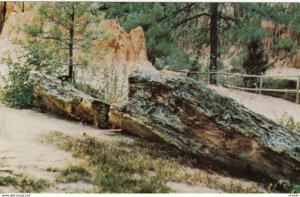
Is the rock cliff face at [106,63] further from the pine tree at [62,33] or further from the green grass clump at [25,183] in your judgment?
the green grass clump at [25,183]

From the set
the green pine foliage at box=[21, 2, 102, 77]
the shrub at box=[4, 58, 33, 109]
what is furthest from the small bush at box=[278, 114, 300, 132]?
the shrub at box=[4, 58, 33, 109]

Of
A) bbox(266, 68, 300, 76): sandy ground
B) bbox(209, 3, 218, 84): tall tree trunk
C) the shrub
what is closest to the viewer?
the shrub

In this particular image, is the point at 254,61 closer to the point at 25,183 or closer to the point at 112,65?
the point at 112,65

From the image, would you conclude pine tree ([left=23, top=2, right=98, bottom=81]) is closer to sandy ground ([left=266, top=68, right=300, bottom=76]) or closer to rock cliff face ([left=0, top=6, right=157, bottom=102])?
rock cliff face ([left=0, top=6, right=157, bottom=102])

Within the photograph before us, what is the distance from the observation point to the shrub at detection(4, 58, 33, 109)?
24.8ft

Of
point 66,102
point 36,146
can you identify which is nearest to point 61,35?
point 66,102

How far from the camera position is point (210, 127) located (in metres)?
6.14

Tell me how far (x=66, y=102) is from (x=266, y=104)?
12.6ft

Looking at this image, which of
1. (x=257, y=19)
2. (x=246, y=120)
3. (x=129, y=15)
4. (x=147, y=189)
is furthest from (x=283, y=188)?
(x=257, y=19)

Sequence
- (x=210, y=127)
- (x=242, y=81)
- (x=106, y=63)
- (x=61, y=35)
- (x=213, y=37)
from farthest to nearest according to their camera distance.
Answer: (x=242, y=81)
(x=213, y=37)
(x=106, y=63)
(x=61, y=35)
(x=210, y=127)

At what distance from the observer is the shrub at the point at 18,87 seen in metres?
7.57

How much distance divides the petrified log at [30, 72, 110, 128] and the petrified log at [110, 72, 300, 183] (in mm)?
520

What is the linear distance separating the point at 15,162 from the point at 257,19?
6.14m

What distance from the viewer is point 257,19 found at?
1055 cm
